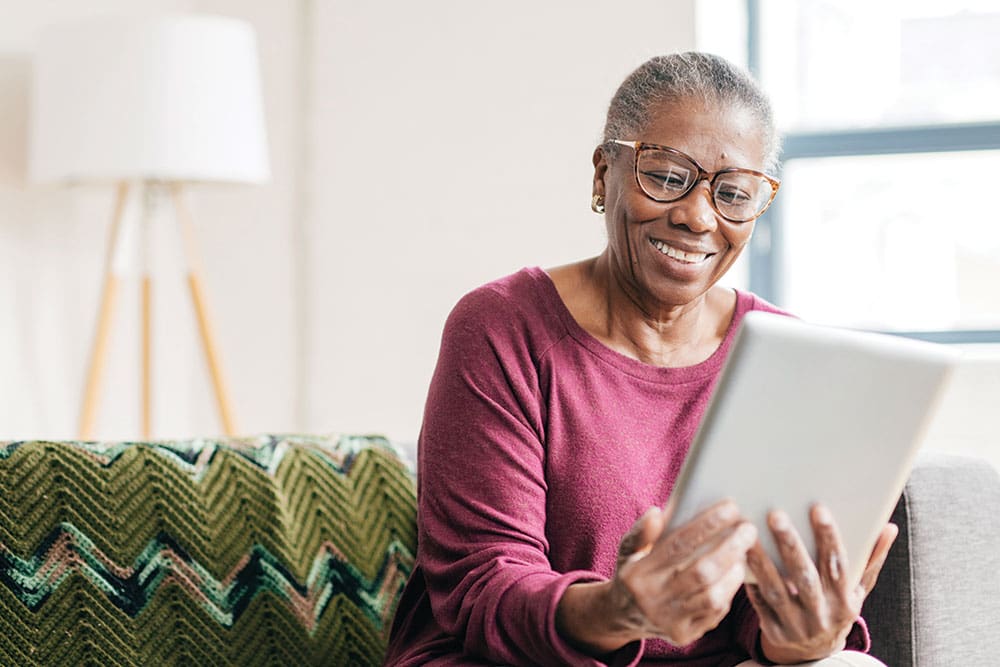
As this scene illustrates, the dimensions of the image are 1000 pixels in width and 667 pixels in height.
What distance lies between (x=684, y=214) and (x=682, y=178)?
4 cm

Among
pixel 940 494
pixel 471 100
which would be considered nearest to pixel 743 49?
pixel 471 100

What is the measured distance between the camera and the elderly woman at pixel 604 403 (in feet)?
4.26

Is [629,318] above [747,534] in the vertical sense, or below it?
above

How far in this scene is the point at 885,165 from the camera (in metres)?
3.30

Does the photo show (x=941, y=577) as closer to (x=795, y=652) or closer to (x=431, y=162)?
(x=795, y=652)

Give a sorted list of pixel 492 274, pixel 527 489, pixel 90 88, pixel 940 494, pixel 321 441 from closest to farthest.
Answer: pixel 527 489, pixel 940 494, pixel 321 441, pixel 90 88, pixel 492 274

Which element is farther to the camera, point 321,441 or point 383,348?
point 383,348

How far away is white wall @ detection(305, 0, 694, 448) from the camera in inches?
125

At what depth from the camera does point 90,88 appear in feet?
8.71

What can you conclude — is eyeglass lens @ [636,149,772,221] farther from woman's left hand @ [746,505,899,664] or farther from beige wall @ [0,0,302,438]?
beige wall @ [0,0,302,438]

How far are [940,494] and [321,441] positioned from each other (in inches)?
29.7

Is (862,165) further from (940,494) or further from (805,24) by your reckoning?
(940,494)


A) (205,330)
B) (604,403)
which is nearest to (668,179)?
(604,403)

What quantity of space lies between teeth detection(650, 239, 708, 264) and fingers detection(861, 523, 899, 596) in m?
0.34
